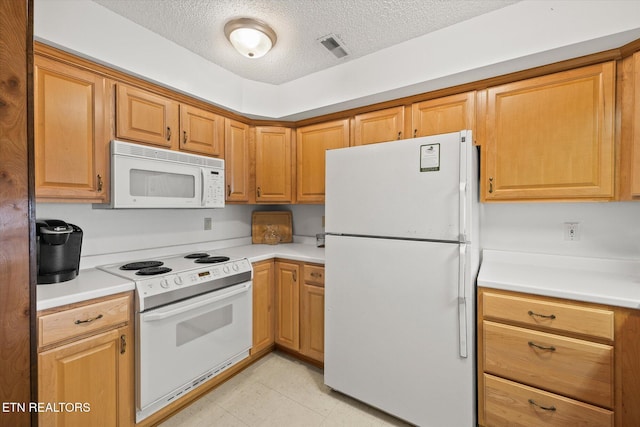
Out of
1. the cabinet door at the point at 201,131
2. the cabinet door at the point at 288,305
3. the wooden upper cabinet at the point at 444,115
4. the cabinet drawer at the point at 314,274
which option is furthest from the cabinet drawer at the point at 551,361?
the cabinet door at the point at 201,131

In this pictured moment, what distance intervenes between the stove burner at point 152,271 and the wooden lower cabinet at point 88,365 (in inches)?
7.3

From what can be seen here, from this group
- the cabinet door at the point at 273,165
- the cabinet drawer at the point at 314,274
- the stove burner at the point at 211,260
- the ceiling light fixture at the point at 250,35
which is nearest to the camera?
the ceiling light fixture at the point at 250,35

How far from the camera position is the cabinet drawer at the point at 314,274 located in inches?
86.4

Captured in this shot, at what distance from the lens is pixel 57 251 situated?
1.47m

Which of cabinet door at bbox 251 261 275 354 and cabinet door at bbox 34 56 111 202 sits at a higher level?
cabinet door at bbox 34 56 111 202

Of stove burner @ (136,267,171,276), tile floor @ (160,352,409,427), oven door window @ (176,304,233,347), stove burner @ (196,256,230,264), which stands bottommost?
tile floor @ (160,352,409,427)

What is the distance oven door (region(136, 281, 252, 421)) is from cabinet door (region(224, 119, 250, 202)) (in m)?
0.86

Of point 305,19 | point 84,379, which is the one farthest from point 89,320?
point 305,19

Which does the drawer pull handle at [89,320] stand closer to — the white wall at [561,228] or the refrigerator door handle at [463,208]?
the refrigerator door handle at [463,208]

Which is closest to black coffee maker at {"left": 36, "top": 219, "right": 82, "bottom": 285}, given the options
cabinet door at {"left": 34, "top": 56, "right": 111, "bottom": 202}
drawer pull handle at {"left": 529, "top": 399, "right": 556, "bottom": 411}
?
cabinet door at {"left": 34, "top": 56, "right": 111, "bottom": 202}

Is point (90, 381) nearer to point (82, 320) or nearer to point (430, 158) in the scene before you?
point (82, 320)

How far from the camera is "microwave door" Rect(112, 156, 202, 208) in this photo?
172cm

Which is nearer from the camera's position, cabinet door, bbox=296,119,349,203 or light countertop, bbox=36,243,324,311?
light countertop, bbox=36,243,324,311

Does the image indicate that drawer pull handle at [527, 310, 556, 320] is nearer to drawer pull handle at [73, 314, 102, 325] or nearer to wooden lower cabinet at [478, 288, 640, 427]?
wooden lower cabinet at [478, 288, 640, 427]
